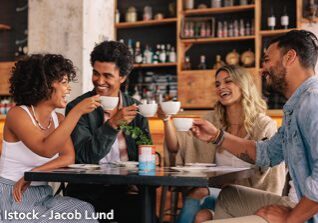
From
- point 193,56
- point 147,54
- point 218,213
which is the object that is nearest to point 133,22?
point 147,54

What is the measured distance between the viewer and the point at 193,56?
654 cm

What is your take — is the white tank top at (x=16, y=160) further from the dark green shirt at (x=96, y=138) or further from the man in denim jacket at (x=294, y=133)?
the man in denim jacket at (x=294, y=133)

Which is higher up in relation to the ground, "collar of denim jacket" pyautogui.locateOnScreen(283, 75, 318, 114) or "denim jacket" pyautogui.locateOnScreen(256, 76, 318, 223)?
"collar of denim jacket" pyautogui.locateOnScreen(283, 75, 318, 114)

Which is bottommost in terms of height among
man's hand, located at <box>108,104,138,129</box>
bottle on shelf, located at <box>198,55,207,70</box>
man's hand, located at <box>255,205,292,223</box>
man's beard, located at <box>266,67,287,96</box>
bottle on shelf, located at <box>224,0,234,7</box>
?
man's hand, located at <box>255,205,292,223</box>

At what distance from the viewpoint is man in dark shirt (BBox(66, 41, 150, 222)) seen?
248cm

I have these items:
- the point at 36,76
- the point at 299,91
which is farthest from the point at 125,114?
the point at 299,91

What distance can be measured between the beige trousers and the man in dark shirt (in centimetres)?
53

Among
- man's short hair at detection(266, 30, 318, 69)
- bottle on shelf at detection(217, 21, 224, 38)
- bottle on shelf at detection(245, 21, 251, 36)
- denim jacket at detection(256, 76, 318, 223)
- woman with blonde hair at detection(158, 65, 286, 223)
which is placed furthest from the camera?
bottle on shelf at detection(217, 21, 224, 38)

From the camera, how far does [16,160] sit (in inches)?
91.9

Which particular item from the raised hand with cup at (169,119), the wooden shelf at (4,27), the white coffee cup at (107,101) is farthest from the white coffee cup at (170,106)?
the wooden shelf at (4,27)

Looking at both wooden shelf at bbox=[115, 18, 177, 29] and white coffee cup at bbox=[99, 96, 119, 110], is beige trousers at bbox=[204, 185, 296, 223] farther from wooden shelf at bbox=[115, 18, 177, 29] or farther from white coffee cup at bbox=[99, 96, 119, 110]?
wooden shelf at bbox=[115, 18, 177, 29]

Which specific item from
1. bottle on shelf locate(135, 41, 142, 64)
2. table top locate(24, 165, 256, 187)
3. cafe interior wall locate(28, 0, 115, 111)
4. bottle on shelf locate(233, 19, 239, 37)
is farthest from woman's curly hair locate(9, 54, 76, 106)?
bottle on shelf locate(135, 41, 142, 64)

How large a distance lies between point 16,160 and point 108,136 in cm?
44

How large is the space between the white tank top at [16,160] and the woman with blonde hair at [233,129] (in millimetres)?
795
